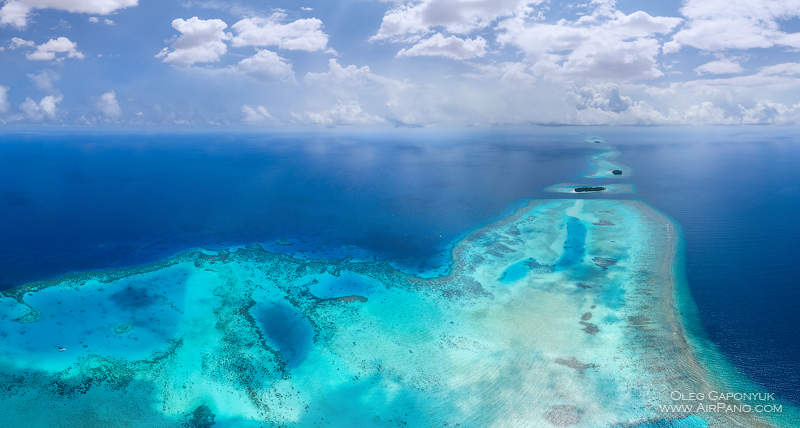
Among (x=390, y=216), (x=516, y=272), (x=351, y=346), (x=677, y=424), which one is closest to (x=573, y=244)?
Result: (x=516, y=272)

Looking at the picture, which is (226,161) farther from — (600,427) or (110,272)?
(600,427)

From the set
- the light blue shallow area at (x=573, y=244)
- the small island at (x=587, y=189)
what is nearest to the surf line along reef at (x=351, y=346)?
the light blue shallow area at (x=573, y=244)

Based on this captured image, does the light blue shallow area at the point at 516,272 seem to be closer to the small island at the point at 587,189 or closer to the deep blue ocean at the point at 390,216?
the deep blue ocean at the point at 390,216

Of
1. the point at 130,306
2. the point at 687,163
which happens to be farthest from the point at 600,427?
the point at 687,163

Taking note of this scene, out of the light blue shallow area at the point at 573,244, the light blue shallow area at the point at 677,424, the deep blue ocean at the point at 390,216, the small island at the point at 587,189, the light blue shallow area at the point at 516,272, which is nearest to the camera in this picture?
the light blue shallow area at the point at 677,424

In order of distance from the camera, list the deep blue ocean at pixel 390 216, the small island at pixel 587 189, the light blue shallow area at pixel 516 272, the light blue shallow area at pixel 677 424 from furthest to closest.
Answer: the small island at pixel 587 189
the light blue shallow area at pixel 516 272
the deep blue ocean at pixel 390 216
the light blue shallow area at pixel 677 424

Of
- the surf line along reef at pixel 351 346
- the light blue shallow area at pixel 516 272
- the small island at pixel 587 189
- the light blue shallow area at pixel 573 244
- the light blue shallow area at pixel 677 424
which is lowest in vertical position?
the light blue shallow area at pixel 677 424

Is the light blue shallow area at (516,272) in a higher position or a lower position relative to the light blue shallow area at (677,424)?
higher

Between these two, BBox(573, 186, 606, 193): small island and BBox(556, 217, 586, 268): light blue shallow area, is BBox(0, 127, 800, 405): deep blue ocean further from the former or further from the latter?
BBox(556, 217, 586, 268): light blue shallow area
